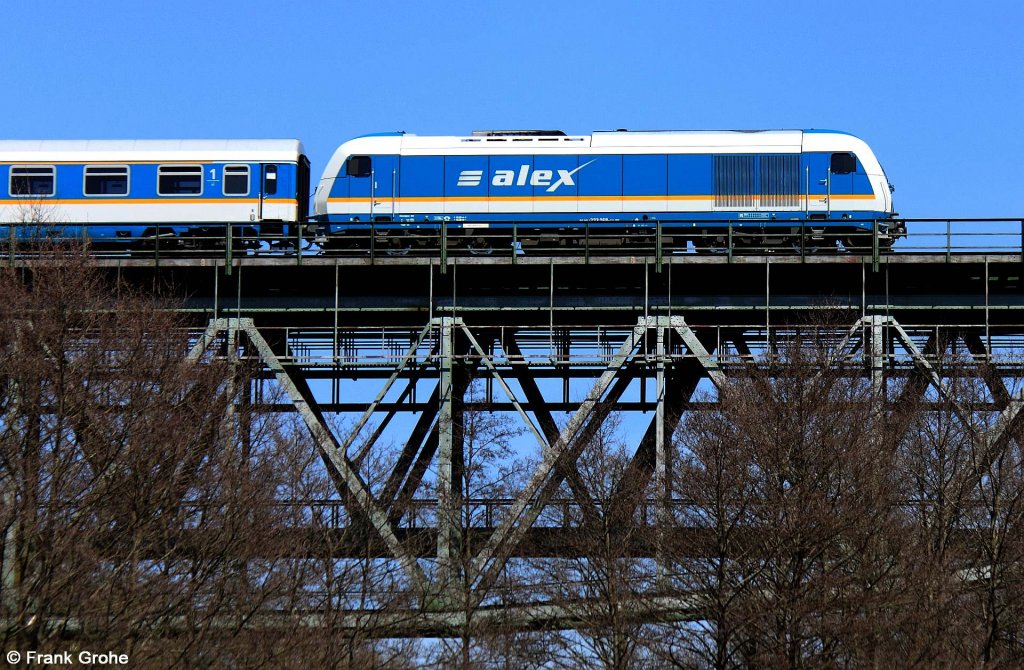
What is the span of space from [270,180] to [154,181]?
3256mm

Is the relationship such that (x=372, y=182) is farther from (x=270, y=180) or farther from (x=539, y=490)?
(x=539, y=490)

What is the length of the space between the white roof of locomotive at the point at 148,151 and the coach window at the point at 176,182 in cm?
29

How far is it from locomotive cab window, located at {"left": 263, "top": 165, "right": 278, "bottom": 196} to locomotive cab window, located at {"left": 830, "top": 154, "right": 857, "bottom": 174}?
51.1 ft

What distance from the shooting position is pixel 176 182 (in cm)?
5053

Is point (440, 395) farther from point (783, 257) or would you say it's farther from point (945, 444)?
point (945, 444)

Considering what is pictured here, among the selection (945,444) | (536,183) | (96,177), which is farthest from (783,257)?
(96,177)

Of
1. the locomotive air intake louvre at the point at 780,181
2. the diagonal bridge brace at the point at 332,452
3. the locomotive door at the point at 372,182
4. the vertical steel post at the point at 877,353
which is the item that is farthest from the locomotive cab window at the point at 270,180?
the vertical steel post at the point at 877,353

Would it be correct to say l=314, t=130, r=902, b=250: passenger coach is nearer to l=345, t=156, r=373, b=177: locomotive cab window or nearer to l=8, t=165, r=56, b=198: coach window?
l=345, t=156, r=373, b=177: locomotive cab window

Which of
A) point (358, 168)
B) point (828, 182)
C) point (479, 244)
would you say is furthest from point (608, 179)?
point (358, 168)

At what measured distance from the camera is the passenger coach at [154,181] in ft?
165

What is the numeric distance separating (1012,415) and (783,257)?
6149 millimetres

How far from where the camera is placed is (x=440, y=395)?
40.0 metres

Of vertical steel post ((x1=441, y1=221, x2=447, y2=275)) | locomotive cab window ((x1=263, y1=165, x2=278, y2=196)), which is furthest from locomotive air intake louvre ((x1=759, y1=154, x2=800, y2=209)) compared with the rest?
locomotive cab window ((x1=263, y1=165, x2=278, y2=196))

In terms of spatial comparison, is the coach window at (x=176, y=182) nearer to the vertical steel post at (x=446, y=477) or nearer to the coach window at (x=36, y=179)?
the coach window at (x=36, y=179)
